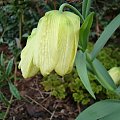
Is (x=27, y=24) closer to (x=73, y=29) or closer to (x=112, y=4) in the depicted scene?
(x=112, y=4)

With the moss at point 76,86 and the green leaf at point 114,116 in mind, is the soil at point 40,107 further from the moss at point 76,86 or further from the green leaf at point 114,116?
the green leaf at point 114,116

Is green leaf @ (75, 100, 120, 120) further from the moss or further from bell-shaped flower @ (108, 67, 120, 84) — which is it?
the moss

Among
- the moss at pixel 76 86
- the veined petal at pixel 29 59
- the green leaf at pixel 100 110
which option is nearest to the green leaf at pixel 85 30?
the veined petal at pixel 29 59

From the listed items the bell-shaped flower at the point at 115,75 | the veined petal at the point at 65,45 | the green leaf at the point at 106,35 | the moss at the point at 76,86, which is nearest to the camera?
the veined petal at the point at 65,45

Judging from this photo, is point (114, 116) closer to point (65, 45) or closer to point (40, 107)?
point (65, 45)

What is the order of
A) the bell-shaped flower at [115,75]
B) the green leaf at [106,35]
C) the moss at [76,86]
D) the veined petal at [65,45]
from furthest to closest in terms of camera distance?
the moss at [76,86] < the bell-shaped flower at [115,75] < the green leaf at [106,35] < the veined petal at [65,45]

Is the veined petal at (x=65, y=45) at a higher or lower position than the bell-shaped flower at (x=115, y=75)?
higher

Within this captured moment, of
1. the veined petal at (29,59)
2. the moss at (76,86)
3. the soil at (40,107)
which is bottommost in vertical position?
the soil at (40,107)

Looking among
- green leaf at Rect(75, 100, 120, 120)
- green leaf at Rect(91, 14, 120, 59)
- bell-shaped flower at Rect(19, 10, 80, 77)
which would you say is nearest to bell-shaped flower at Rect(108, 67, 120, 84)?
green leaf at Rect(75, 100, 120, 120)
